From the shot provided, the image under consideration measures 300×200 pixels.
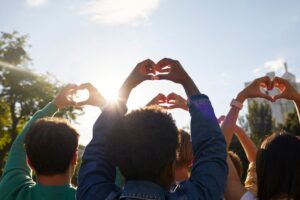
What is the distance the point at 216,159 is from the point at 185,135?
4.72 ft

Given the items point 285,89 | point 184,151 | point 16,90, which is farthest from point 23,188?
point 16,90

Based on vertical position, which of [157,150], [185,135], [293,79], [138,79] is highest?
[138,79]

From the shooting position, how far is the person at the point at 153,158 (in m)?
1.97

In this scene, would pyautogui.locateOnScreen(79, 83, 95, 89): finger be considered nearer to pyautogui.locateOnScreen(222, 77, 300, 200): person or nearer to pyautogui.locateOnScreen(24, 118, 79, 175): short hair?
pyautogui.locateOnScreen(24, 118, 79, 175): short hair

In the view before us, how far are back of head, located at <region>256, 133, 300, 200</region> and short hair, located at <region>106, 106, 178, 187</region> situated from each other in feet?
2.65

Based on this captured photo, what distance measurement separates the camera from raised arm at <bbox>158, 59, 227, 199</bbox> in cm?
196

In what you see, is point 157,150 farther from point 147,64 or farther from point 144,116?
point 147,64

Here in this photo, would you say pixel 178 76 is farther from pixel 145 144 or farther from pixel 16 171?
pixel 16 171

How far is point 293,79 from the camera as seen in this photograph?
83625mm

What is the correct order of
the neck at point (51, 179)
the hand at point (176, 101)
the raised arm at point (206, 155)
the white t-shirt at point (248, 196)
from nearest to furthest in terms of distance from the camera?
the raised arm at point (206, 155)
the white t-shirt at point (248, 196)
the neck at point (51, 179)
the hand at point (176, 101)

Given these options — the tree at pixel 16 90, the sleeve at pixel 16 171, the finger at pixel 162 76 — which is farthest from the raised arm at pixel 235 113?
the tree at pixel 16 90

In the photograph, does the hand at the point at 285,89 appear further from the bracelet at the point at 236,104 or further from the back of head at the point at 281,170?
the back of head at the point at 281,170

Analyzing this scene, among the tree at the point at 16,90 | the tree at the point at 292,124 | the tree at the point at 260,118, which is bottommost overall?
the tree at the point at 260,118

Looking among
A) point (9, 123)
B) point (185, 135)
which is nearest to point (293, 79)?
point (9, 123)
